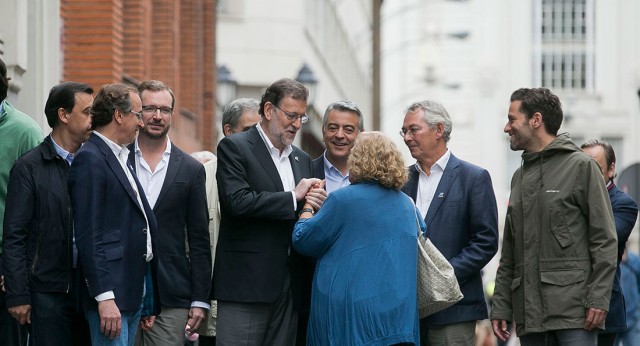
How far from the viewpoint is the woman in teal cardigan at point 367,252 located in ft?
30.3

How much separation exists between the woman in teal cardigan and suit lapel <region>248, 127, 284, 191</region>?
62 centimetres

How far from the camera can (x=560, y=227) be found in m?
9.77

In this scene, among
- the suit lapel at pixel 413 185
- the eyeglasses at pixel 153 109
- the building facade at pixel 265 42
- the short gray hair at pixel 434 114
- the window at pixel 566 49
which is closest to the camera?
the eyeglasses at pixel 153 109

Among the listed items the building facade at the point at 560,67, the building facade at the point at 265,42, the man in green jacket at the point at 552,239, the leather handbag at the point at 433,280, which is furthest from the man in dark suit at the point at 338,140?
the building facade at the point at 560,67

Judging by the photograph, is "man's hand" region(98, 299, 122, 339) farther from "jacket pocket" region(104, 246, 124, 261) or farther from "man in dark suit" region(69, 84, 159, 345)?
"jacket pocket" region(104, 246, 124, 261)

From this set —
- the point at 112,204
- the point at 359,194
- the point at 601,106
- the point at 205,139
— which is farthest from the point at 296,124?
the point at 601,106

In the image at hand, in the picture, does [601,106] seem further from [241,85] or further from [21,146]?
[21,146]

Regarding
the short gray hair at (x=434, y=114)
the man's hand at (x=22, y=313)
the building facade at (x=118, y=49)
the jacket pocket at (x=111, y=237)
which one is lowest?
the man's hand at (x=22, y=313)

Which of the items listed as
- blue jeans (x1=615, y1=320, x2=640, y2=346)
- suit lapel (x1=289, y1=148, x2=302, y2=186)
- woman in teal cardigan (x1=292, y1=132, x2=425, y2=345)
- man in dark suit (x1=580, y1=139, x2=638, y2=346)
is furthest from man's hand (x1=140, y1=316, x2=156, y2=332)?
blue jeans (x1=615, y1=320, x2=640, y2=346)

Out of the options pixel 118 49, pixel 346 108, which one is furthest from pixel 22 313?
pixel 118 49

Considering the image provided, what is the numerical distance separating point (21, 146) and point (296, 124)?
5.58ft

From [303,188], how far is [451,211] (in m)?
1.27

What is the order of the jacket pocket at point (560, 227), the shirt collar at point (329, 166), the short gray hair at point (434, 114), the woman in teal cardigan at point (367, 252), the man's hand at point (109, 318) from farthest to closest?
the shirt collar at point (329, 166) → the short gray hair at point (434, 114) → the jacket pocket at point (560, 227) → the woman in teal cardigan at point (367, 252) → the man's hand at point (109, 318)

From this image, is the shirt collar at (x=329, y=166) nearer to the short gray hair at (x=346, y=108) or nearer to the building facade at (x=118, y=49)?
the short gray hair at (x=346, y=108)
